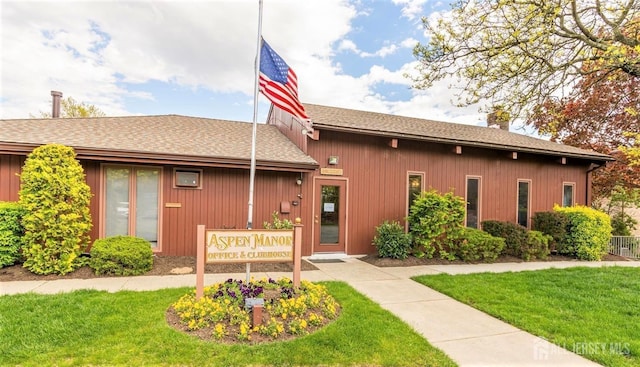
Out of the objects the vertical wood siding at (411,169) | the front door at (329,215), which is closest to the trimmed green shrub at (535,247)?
the vertical wood siding at (411,169)

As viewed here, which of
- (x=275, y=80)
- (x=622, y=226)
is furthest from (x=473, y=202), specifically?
(x=275, y=80)

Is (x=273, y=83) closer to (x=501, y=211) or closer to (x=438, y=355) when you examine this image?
(x=438, y=355)

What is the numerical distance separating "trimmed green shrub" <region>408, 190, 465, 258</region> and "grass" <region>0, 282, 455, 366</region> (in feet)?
14.7

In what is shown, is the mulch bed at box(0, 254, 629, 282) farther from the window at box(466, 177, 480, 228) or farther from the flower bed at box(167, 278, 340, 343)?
the flower bed at box(167, 278, 340, 343)

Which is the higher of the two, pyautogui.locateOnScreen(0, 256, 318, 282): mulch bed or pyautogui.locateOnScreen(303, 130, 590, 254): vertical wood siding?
pyautogui.locateOnScreen(303, 130, 590, 254): vertical wood siding

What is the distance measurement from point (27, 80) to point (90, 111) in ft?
33.9

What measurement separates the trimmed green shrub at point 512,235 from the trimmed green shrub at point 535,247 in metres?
0.07

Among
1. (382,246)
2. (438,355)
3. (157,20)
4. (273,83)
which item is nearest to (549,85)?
(382,246)

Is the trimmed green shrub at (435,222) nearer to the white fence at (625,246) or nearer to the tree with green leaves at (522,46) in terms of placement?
the tree with green leaves at (522,46)

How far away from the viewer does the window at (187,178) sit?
7191mm

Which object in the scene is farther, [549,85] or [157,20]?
[157,20]

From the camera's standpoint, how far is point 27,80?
1187 centimetres

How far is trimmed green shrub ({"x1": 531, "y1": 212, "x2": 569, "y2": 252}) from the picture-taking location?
30.3 feet

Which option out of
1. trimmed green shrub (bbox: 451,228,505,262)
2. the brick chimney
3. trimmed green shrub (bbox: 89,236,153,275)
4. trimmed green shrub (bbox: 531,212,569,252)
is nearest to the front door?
trimmed green shrub (bbox: 451,228,505,262)
